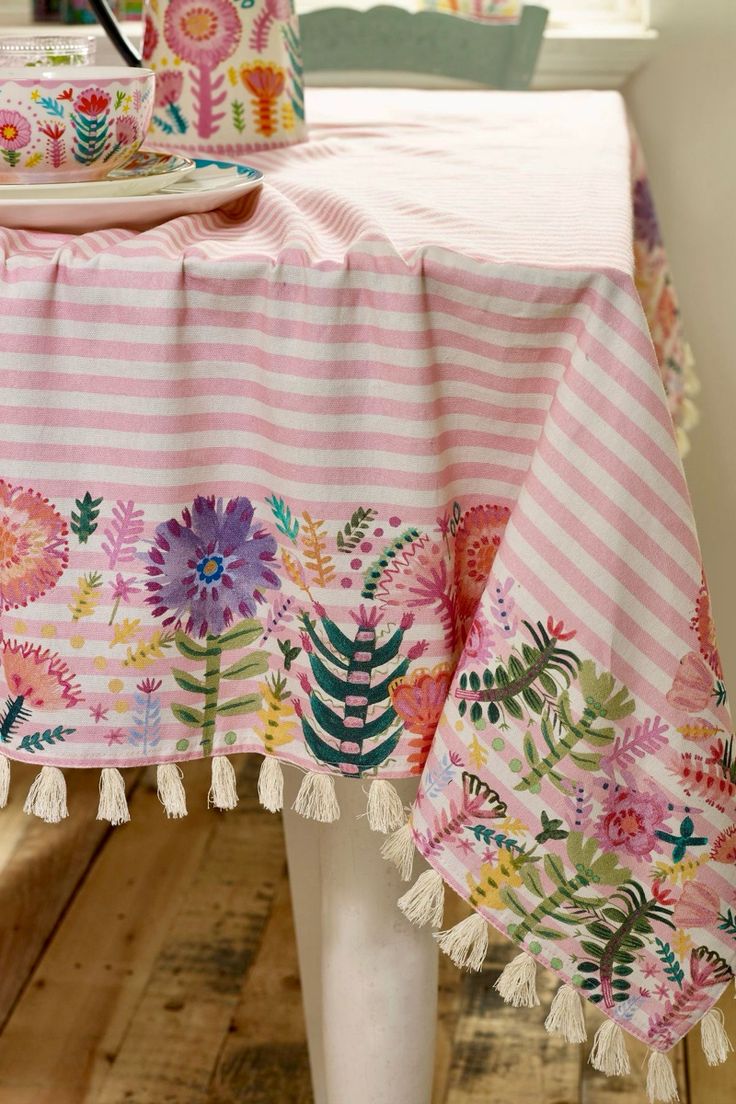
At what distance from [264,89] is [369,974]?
2.13ft

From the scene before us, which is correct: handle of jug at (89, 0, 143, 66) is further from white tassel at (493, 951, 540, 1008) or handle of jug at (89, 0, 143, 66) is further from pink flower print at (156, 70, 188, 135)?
white tassel at (493, 951, 540, 1008)

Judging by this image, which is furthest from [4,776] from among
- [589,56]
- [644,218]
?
[589,56]

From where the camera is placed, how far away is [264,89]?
924 millimetres

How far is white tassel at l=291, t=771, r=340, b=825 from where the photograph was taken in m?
0.61

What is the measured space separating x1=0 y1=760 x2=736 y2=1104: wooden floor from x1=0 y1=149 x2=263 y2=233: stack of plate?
0.78m

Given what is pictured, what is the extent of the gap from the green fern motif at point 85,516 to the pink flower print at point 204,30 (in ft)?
1.51

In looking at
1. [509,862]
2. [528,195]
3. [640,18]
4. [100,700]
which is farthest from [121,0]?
[509,862]

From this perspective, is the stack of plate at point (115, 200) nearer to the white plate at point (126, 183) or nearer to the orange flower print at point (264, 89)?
the white plate at point (126, 183)

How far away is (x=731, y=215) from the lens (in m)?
1.42

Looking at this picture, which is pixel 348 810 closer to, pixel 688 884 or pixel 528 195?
pixel 688 884

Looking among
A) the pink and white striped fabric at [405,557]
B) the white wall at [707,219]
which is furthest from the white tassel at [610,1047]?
the white wall at [707,219]

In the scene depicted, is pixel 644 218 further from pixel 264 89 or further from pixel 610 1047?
pixel 610 1047

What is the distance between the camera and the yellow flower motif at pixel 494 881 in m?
0.58

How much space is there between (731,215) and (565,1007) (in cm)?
108
